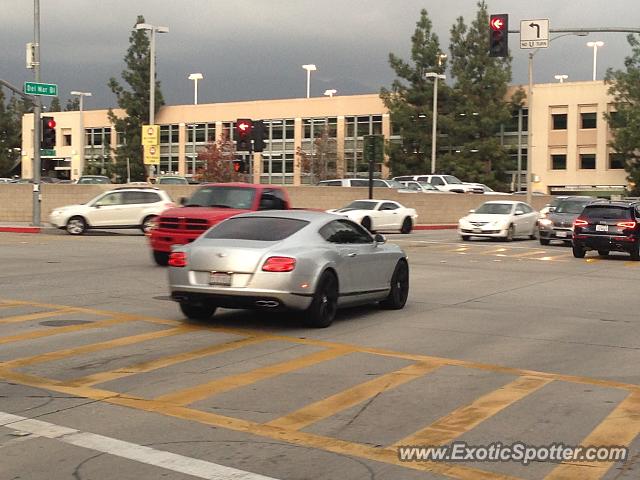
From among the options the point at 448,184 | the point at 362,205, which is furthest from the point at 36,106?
the point at 448,184

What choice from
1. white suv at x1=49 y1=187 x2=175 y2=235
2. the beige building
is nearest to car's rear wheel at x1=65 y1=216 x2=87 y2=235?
white suv at x1=49 y1=187 x2=175 y2=235

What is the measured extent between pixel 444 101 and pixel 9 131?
61.5 m

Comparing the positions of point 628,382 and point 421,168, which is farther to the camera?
point 421,168

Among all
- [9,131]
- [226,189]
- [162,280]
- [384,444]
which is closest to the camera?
[384,444]

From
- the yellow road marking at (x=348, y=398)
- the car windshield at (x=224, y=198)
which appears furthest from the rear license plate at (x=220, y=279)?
the car windshield at (x=224, y=198)

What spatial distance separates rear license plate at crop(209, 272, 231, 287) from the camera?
12297 millimetres

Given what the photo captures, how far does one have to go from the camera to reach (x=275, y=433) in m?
7.26

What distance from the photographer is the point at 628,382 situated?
9.52m

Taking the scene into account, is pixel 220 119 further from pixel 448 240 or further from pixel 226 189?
pixel 226 189

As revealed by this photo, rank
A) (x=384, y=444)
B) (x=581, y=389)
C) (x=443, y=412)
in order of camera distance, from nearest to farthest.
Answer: (x=384, y=444) → (x=443, y=412) → (x=581, y=389)

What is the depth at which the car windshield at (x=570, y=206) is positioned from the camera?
1346 inches

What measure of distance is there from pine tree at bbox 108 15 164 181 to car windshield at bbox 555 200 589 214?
165 feet

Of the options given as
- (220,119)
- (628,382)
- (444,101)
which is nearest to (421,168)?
(444,101)

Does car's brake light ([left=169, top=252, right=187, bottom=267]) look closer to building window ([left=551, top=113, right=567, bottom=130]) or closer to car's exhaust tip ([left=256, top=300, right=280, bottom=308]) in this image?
car's exhaust tip ([left=256, top=300, right=280, bottom=308])
